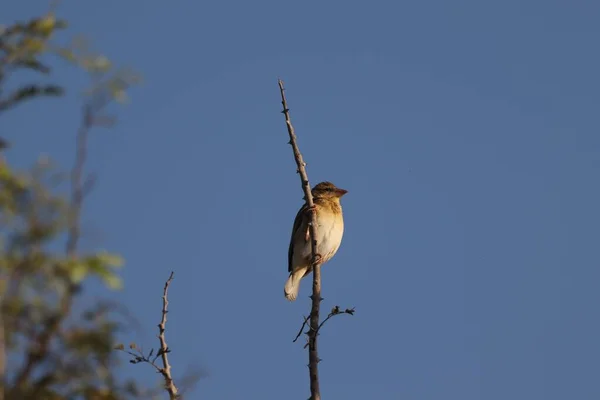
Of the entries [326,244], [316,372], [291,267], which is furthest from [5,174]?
[291,267]

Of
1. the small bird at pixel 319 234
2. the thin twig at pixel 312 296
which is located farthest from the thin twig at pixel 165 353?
the small bird at pixel 319 234

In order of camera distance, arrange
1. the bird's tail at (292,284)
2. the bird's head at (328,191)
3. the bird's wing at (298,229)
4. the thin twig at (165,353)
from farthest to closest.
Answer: the bird's head at (328,191), the bird's tail at (292,284), the bird's wing at (298,229), the thin twig at (165,353)

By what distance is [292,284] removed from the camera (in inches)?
371

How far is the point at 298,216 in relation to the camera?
29.7 feet

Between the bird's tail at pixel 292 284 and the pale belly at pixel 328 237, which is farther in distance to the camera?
the bird's tail at pixel 292 284

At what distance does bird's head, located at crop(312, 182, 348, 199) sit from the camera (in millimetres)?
9508

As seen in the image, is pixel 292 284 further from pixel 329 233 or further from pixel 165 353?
pixel 165 353

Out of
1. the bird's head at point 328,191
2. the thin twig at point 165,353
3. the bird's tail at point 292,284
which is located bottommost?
the thin twig at point 165,353

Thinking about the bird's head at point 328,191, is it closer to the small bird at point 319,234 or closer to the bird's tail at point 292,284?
the small bird at point 319,234

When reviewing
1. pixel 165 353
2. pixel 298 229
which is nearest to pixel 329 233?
pixel 298 229

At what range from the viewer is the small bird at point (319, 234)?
877 cm

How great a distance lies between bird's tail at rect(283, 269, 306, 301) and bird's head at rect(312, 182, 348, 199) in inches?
35.5

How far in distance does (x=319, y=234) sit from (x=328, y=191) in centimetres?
101

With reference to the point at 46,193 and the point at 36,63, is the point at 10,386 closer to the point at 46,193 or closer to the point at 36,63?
the point at 46,193
